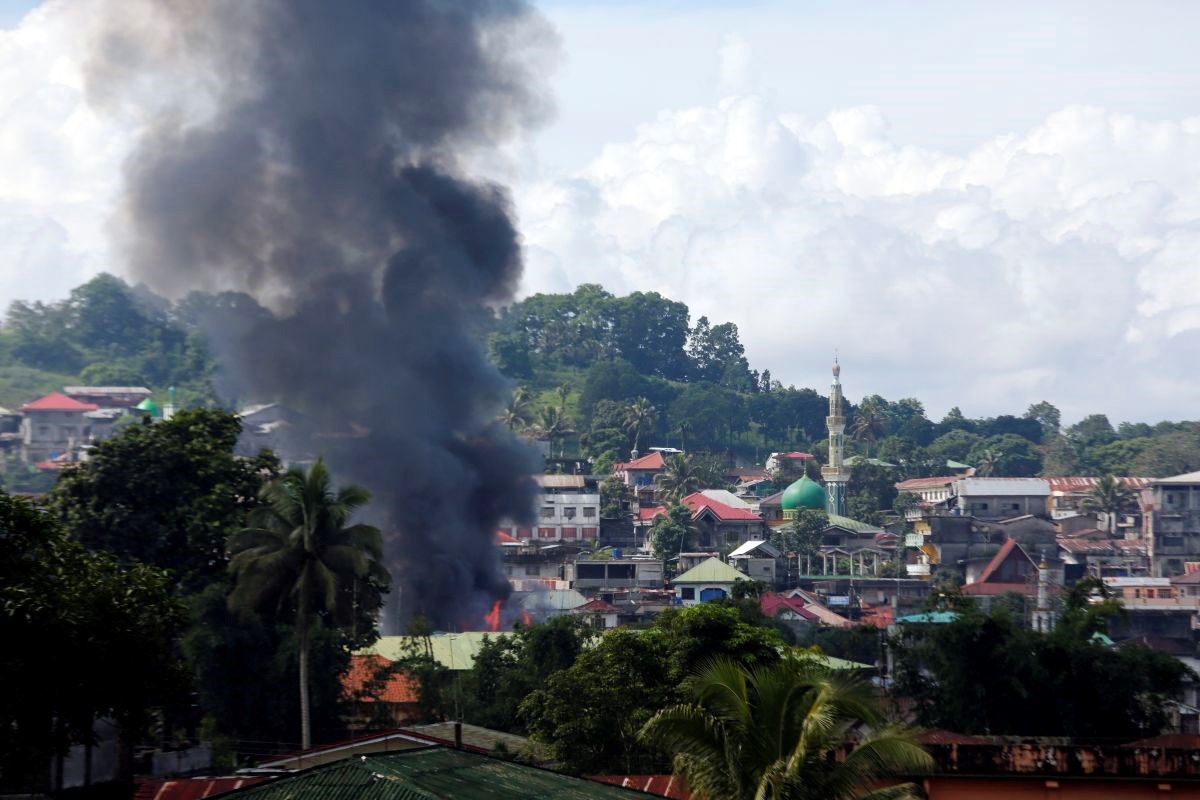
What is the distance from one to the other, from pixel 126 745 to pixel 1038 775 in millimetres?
17220

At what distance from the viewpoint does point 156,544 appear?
48.8 meters

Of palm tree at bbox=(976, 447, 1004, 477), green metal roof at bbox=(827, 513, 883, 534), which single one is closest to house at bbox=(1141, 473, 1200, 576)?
green metal roof at bbox=(827, 513, 883, 534)

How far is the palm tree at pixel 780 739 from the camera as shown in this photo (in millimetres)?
17203

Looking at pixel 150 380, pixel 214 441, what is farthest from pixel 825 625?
pixel 150 380

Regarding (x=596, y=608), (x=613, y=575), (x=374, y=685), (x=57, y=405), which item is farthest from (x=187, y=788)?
(x=57, y=405)

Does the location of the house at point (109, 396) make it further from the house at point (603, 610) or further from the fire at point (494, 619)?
the fire at point (494, 619)

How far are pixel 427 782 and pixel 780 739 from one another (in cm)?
402

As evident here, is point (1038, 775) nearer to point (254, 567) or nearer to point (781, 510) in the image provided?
point (254, 567)

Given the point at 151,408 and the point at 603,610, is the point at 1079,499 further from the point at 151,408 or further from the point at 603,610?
the point at 151,408

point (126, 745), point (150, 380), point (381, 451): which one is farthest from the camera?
point (150, 380)

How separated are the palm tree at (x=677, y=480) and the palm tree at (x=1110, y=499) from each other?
101ft

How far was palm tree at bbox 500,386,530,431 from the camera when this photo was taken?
15075cm

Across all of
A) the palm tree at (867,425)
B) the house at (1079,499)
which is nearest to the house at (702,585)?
the house at (1079,499)

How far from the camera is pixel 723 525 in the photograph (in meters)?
125
